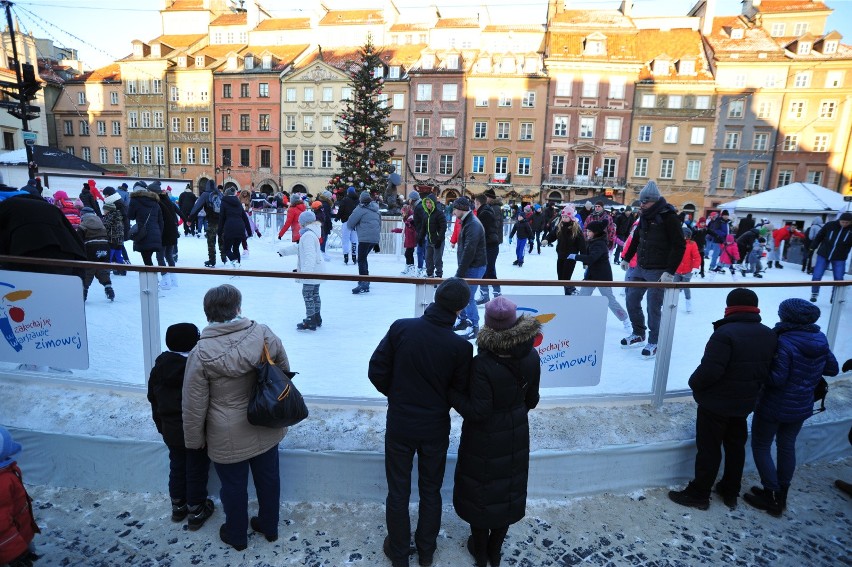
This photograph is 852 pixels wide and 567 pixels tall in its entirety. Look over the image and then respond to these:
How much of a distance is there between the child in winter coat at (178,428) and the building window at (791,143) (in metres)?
46.9

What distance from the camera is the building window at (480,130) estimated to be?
39781 mm

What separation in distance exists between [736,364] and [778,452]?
3.06ft

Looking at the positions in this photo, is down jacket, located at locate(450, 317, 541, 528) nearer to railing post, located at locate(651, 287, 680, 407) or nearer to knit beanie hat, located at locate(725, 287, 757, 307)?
knit beanie hat, located at locate(725, 287, 757, 307)

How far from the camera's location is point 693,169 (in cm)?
3856

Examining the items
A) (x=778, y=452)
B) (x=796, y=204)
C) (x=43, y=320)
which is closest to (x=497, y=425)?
(x=778, y=452)

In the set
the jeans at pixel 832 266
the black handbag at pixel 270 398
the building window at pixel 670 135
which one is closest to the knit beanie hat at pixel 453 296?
the black handbag at pixel 270 398

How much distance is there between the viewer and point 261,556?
2.68 metres

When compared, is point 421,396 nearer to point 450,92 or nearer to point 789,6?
point 450,92

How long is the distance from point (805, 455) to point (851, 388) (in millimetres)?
1366

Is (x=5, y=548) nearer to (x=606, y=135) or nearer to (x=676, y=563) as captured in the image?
(x=676, y=563)

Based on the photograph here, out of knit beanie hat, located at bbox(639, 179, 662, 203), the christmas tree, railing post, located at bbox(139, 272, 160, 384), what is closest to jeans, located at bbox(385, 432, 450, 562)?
railing post, located at bbox(139, 272, 160, 384)

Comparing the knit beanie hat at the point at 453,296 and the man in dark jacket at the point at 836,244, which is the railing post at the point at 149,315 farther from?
the man in dark jacket at the point at 836,244

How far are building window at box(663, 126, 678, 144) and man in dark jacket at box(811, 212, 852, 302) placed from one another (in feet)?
107

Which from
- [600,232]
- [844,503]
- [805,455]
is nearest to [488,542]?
[844,503]
